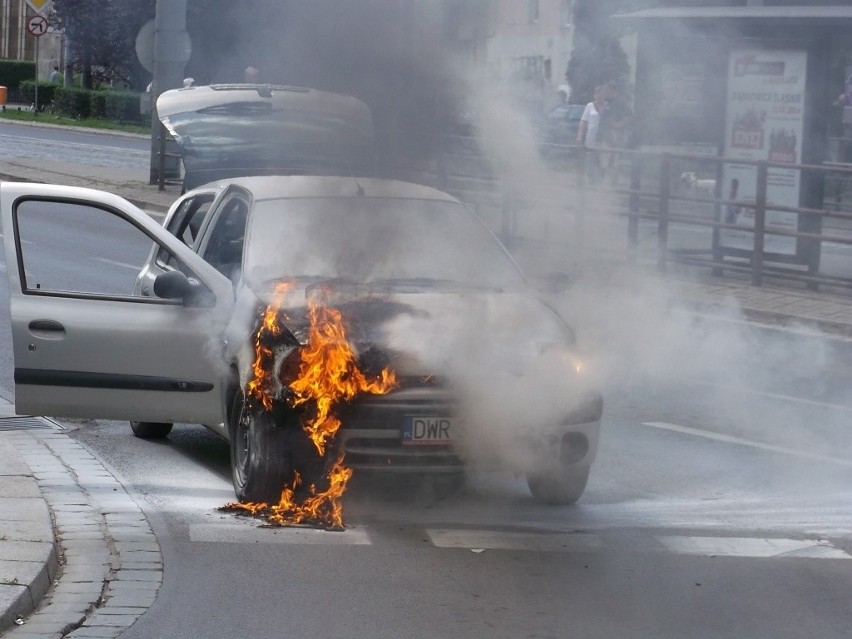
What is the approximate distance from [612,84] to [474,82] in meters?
1.37

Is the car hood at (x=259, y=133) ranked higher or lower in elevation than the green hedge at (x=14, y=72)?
lower

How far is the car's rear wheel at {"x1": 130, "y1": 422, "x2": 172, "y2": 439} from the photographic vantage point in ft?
26.8

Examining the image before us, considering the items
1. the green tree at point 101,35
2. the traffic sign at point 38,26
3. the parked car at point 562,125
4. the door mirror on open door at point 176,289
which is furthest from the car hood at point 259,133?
the traffic sign at point 38,26

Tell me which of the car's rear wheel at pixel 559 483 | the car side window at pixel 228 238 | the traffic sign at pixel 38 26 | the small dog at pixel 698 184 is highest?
the traffic sign at pixel 38 26

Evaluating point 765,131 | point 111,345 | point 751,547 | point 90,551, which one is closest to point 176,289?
point 111,345

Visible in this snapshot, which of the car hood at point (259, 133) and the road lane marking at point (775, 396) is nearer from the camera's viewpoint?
the car hood at point (259, 133)

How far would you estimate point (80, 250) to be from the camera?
55.0 feet

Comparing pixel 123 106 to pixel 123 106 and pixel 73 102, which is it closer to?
pixel 123 106

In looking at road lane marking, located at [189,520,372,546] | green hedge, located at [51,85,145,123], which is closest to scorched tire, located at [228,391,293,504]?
road lane marking, located at [189,520,372,546]

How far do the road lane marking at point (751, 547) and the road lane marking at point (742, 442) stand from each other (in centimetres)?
177

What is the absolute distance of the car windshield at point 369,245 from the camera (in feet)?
23.1

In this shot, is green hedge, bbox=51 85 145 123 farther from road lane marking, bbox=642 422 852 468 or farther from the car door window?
road lane marking, bbox=642 422 852 468

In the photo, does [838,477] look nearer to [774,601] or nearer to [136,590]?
[774,601]

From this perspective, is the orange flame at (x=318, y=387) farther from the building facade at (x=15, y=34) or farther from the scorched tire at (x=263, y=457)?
the building facade at (x=15, y=34)
